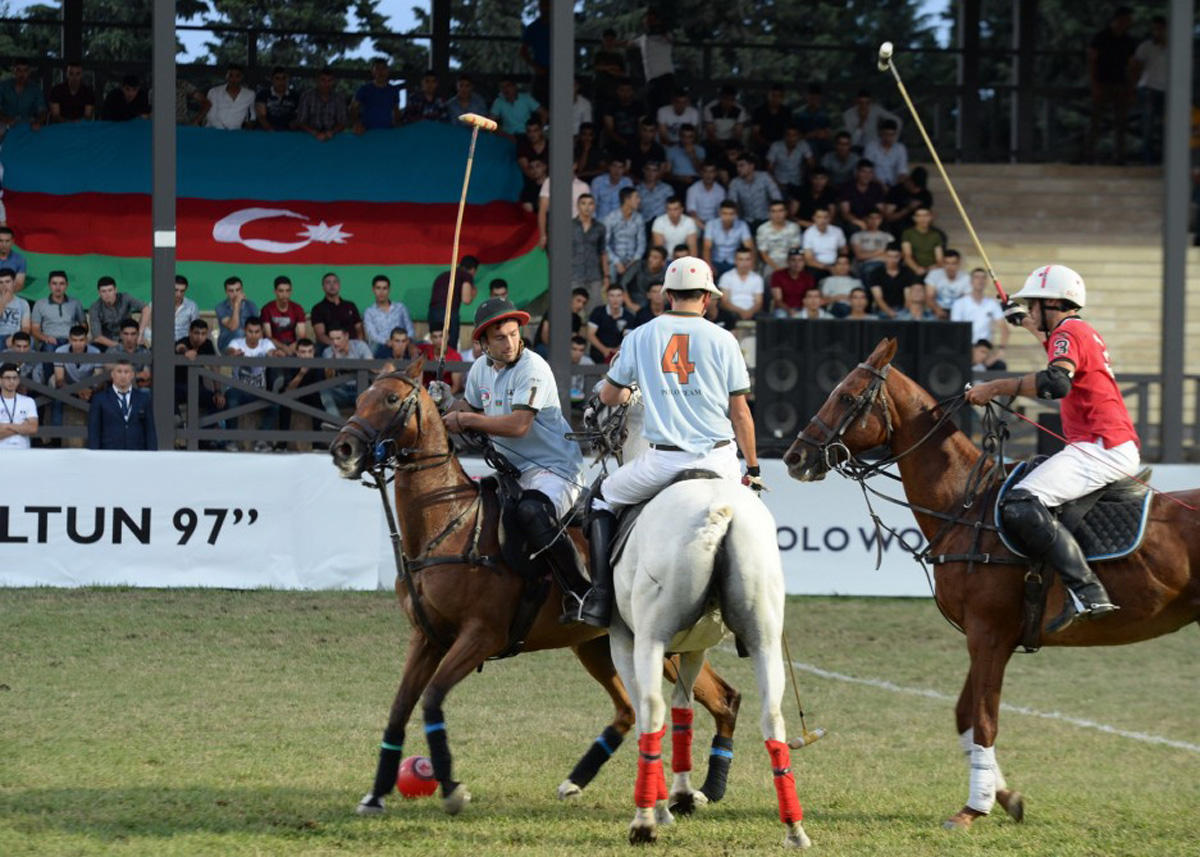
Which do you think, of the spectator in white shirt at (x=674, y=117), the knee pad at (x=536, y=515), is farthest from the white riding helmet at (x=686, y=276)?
the spectator in white shirt at (x=674, y=117)

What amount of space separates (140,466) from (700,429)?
8.68 m

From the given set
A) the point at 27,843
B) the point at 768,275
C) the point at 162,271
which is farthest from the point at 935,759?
the point at 768,275

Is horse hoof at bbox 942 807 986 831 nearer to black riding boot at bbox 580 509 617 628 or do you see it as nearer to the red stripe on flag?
black riding boot at bbox 580 509 617 628

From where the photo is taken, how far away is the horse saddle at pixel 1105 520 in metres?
9.13

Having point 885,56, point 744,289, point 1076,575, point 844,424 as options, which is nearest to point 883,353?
point 844,424

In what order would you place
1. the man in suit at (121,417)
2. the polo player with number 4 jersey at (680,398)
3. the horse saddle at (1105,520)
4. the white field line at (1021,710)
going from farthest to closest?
the man in suit at (121,417), the white field line at (1021,710), the horse saddle at (1105,520), the polo player with number 4 jersey at (680,398)

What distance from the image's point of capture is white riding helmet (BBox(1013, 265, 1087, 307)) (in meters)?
9.18

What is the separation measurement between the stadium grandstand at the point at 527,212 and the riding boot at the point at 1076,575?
326 inches

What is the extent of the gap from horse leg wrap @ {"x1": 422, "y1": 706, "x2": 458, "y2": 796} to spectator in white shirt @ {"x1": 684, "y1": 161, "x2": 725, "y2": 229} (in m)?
14.0

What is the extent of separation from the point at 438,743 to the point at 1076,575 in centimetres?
323

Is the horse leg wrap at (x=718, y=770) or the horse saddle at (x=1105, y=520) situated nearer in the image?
the horse saddle at (x=1105, y=520)

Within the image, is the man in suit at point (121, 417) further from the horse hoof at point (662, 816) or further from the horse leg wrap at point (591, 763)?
the horse hoof at point (662, 816)

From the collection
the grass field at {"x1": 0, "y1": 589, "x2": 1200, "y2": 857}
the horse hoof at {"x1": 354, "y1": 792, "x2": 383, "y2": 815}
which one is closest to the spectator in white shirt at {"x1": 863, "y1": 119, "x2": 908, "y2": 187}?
the grass field at {"x1": 0, "y1": 589, "x2": 1200, "y2": 857}

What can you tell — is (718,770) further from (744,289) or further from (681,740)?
(744,289)
